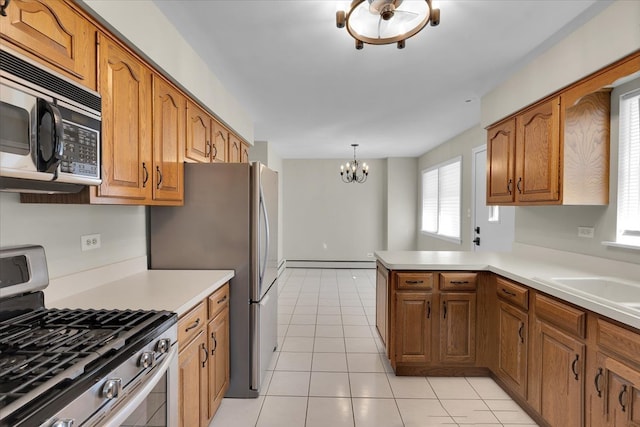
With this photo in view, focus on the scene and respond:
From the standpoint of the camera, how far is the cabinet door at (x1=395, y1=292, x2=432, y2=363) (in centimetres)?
256

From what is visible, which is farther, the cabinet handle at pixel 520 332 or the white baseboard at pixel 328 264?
the white baseboard at pixel 328 264

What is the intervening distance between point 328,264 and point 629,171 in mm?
5632

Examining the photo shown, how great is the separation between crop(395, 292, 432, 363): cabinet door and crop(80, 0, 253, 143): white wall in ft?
7.32

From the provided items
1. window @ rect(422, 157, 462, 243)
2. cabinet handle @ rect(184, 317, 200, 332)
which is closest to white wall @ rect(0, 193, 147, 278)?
cabinet handle @ rect(184, 317, 200, 332)

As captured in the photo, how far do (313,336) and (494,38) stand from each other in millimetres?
3024

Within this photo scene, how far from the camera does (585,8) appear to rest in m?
1.83

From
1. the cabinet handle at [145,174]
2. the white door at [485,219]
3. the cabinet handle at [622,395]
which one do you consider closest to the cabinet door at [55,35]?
the cabinet handle at [145,174]

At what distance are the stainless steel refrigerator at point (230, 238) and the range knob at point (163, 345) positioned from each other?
94 centimetres

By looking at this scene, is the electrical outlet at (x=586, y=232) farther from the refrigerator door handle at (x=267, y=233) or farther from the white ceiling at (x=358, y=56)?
the refrigerator door handle at (x=267, y=233)

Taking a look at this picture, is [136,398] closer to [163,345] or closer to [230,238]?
[163,345]

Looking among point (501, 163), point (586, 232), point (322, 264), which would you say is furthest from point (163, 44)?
point (322, 264)

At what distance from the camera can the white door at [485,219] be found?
12.2ft

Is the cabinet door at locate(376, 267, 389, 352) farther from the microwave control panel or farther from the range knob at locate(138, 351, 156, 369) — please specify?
the microwave control panel

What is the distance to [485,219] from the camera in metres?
4.19
